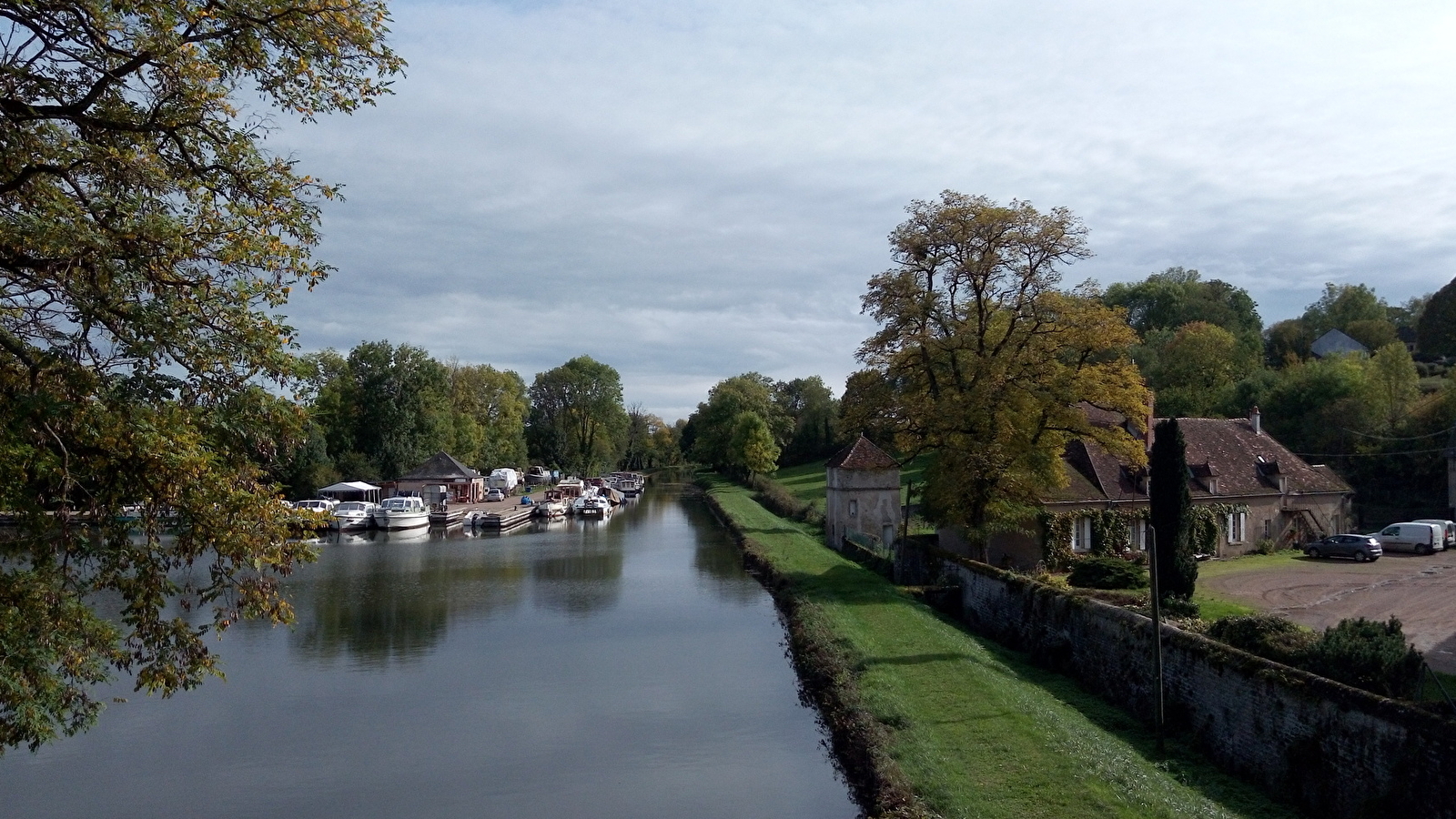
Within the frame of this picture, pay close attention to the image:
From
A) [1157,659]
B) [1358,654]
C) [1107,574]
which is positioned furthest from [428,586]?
[1358,654]

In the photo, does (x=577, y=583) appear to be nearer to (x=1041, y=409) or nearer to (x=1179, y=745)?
(x=1041, y=409)

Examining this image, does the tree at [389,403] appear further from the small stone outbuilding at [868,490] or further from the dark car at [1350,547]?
the dark car at [1350,547]

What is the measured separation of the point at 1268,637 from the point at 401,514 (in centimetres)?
4598

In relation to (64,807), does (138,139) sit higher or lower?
higher

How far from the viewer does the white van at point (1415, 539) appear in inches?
1334

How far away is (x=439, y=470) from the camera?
214 ft

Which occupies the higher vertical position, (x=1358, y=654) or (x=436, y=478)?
(x=436, y=478)

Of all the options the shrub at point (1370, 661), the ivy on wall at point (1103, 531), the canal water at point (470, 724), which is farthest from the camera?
the ivy on wall at point (1103, 531)

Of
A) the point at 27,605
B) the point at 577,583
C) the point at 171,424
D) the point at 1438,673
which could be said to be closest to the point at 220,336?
the point at 171,424

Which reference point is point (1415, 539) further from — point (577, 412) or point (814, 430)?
point (577, 412)

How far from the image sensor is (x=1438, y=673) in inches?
662

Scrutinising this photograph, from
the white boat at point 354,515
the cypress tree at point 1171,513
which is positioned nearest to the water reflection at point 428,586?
the white boat at point 354,515

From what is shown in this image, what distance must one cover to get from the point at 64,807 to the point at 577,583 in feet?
67.7

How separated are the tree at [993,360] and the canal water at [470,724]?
22.2 feet
